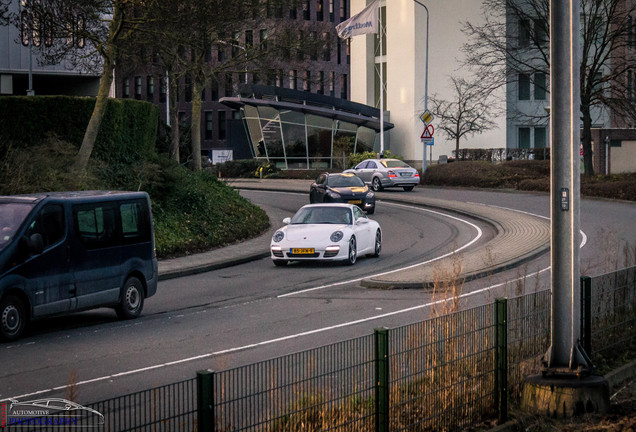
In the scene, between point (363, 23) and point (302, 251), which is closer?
point (302, 251)

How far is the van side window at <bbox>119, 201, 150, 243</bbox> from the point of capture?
14875 millimetres

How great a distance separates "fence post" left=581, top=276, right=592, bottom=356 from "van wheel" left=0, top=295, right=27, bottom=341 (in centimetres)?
737

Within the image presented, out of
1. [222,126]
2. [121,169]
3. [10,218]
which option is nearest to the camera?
[10,218]

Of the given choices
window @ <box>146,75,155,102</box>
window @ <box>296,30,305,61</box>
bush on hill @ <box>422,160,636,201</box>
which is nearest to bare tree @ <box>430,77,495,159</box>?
bush on hill @ <box>422,160,636,201</box>

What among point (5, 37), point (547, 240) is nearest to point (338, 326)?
point (547, 240)

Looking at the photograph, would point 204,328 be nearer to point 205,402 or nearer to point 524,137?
point 205,402

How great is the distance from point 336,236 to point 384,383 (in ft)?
49.0

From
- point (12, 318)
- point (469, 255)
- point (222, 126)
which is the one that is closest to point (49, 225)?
point (12, 318)

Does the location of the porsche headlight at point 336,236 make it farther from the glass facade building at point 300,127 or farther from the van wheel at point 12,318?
the glass facade building at point 300,127

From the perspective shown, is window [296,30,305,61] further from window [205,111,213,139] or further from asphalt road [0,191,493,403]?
window [205,111,213,139]

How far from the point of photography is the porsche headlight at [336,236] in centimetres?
2155

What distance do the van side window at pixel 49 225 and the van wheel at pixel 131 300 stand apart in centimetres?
163

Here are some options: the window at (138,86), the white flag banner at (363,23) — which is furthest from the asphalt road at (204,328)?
the window at (138,86)

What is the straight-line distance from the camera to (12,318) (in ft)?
40.8
